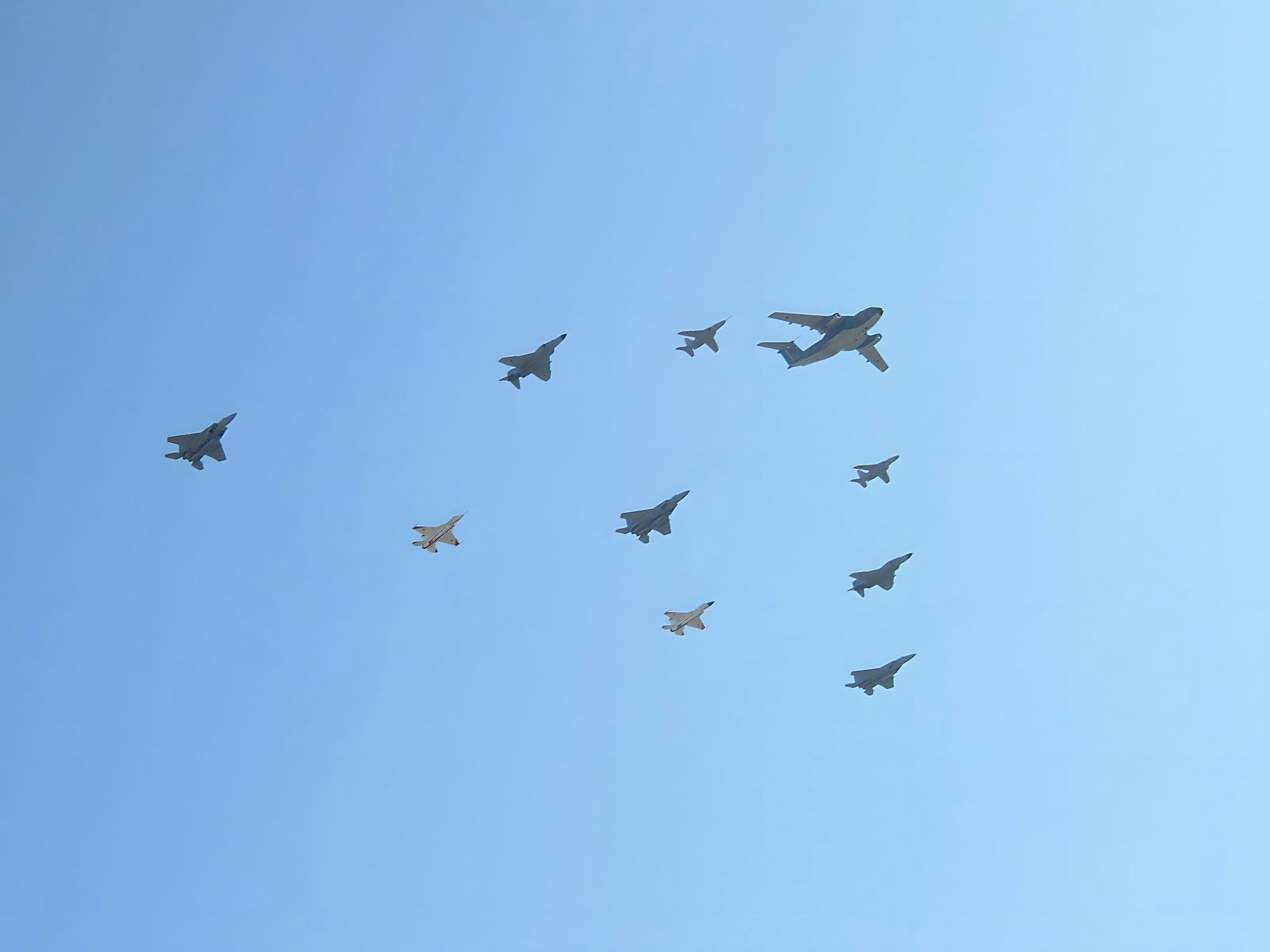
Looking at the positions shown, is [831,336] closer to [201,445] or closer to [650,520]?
[650,520]

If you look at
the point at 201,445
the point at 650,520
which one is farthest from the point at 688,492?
the point at 201,445

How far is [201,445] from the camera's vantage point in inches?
3110

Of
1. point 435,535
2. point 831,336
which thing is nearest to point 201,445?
point 435,535

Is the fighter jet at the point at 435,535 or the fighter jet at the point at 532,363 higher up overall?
the fighter jet at the point at 532,363

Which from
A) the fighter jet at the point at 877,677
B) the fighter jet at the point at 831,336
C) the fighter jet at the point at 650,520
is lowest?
the fighter jet at the point at 877,677

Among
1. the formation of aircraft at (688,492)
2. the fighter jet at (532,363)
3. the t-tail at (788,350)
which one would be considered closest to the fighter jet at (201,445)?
the formation of aircraft at (688,492)

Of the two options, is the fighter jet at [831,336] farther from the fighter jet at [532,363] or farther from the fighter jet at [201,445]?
the fighter jet at [201,445]

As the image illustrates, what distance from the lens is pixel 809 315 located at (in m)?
78.5

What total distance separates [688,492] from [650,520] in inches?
142

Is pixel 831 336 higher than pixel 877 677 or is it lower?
higher

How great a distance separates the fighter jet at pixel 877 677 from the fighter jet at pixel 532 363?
33816 mm

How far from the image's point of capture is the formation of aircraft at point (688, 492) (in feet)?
257

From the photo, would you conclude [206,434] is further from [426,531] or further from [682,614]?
[682,614]

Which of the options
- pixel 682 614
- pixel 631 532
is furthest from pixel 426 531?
pixel 682 614
